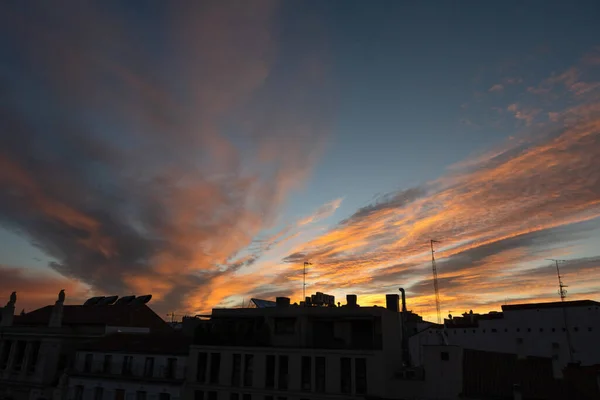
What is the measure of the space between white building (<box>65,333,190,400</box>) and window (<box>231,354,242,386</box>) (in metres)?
6.88

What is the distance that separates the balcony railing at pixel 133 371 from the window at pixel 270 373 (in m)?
11.9

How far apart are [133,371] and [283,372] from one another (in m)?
21.5

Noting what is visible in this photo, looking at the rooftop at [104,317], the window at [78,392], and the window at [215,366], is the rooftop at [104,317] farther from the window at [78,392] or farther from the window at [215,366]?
the window at [215,366]

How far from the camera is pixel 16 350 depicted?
68625 mm

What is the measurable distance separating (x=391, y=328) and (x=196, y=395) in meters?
26.0

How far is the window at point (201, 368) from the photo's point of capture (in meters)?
53.2

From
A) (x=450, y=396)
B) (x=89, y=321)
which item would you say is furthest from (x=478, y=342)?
(x=89, y=321)

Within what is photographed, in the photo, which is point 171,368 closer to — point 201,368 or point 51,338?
point 201,368

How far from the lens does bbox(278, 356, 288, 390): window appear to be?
49.1m

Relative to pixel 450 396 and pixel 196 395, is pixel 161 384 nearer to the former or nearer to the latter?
pixel 196 395

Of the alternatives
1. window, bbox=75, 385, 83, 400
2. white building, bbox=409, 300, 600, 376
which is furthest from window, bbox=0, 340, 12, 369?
white building, bbox=409, 300, 600, 376

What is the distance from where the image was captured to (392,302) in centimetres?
5603

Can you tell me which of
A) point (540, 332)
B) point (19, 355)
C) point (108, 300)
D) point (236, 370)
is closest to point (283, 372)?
point (236, 370)

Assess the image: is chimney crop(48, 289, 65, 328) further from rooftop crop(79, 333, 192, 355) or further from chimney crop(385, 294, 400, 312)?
chimney crop(385, 294, 400, 312)
